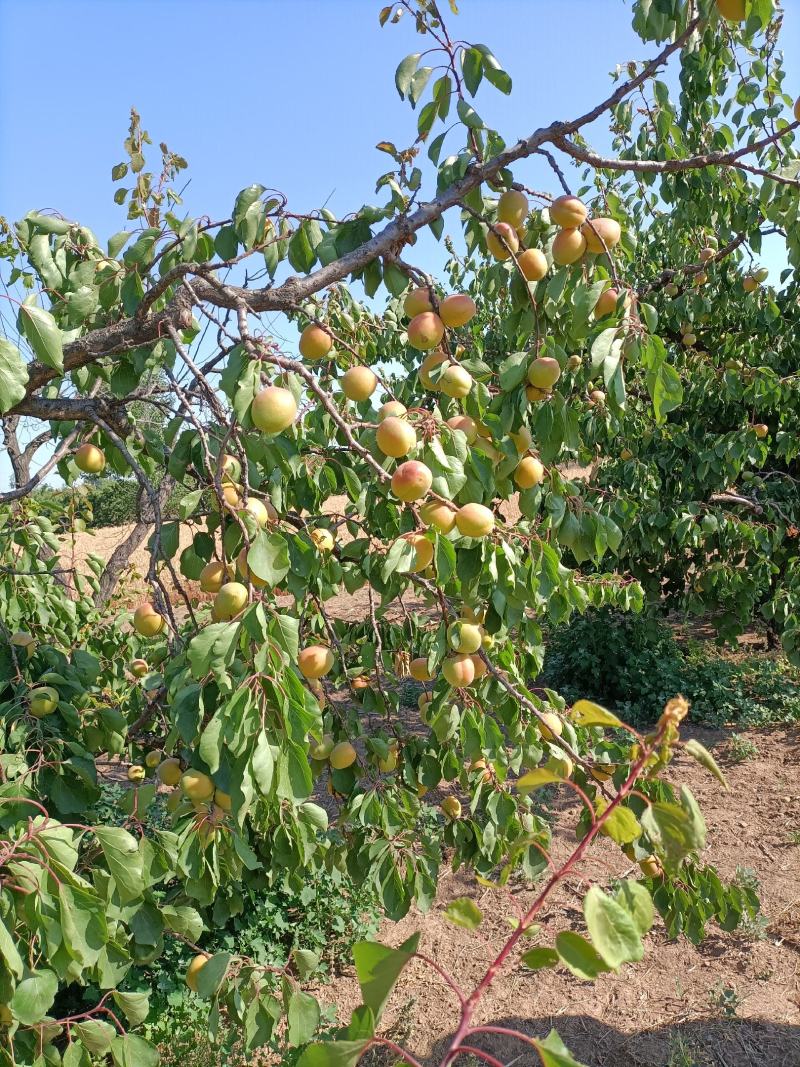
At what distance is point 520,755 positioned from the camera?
181 cm

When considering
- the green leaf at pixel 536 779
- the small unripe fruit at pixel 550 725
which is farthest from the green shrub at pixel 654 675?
the green leaf at pixel 536 779

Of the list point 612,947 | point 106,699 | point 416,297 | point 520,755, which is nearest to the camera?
point 612,947

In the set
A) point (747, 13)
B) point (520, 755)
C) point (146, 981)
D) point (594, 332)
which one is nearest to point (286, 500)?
point (594, 332)

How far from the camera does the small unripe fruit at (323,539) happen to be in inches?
68.3

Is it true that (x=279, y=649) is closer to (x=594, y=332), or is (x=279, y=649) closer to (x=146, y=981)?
(x=594, y=332)

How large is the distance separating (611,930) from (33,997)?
84cm

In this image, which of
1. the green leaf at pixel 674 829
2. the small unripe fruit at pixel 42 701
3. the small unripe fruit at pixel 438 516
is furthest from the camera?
the small unripe fruit at pixel 42 701

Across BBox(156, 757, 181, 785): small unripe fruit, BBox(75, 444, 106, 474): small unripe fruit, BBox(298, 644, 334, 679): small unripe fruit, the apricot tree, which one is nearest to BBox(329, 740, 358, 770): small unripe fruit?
the apricot tree

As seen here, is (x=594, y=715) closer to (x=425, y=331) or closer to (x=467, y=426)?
(x=467, y=426)

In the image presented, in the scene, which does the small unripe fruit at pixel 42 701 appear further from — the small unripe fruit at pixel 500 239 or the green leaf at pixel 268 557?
the small unripe fruit at pixel 500 239

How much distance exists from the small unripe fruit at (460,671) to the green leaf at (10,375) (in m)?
1.00

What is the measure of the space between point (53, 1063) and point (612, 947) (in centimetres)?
107

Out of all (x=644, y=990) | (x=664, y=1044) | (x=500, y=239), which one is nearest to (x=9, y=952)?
(x=500, y=239)

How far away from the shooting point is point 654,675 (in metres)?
5.62
